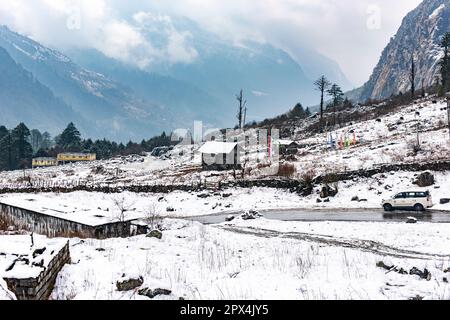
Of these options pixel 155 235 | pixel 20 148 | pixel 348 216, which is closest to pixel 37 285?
pixel 155 235

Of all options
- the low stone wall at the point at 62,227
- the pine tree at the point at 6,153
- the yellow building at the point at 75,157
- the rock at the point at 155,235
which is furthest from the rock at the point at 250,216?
→ the pine tree at the point at 6,153

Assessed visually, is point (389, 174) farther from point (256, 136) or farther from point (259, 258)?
point (256, 136)

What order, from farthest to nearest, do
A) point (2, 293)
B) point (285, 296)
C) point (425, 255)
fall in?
point (425, 255), point (285, 296), point (2, 293)

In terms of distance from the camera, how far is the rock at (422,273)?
31.4 feet

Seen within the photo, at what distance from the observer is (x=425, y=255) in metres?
14.4

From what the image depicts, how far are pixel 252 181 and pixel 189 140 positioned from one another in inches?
2916

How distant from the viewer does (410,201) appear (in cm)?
2677

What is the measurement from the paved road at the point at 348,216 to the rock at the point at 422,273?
45.2 feet

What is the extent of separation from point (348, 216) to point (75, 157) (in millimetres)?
84259

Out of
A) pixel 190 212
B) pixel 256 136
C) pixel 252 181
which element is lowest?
pixel 190 212

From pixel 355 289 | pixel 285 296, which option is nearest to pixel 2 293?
pixel 285 296

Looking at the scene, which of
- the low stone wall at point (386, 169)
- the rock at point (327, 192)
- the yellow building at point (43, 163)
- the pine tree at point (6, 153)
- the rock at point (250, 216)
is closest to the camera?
the rock at point (250, 216)

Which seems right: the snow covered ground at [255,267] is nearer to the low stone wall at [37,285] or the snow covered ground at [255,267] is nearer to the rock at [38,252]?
the low stone wall at [37,285]

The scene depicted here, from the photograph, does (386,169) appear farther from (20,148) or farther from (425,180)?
(20,148)
